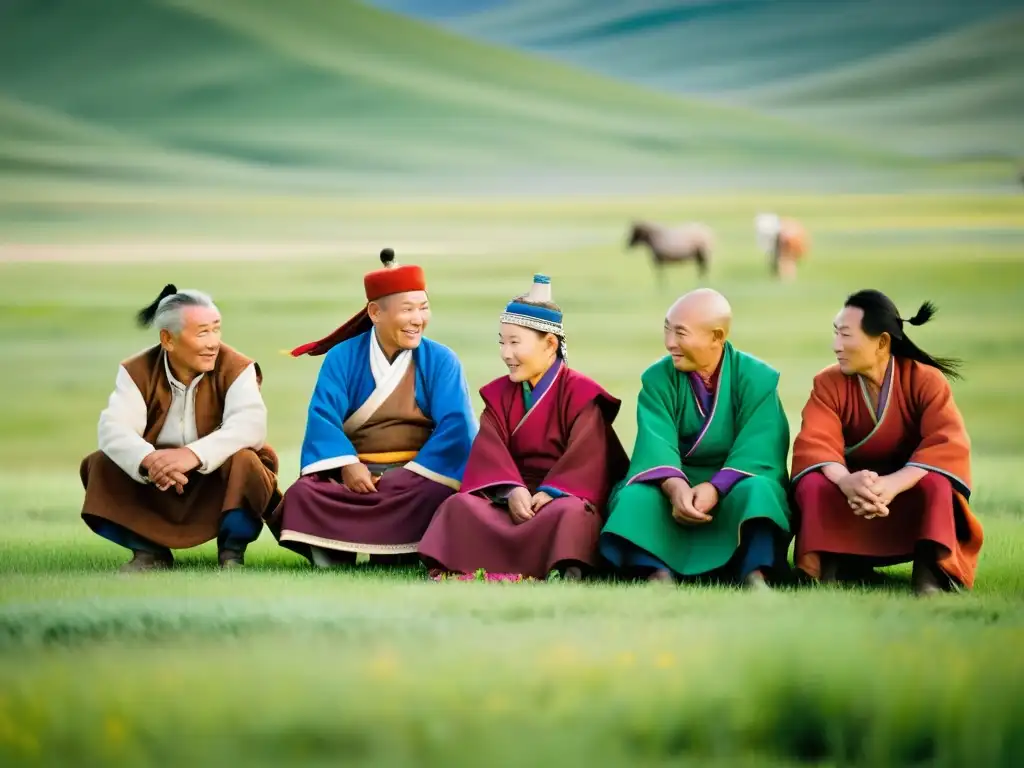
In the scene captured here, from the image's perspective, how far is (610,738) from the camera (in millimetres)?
3672

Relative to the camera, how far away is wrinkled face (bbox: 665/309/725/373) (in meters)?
6.07

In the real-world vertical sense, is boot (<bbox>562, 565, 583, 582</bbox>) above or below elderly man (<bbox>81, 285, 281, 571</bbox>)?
below

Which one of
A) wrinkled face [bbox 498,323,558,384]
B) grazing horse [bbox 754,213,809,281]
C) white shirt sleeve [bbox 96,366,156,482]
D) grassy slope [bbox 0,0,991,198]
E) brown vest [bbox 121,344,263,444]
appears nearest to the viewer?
wrinkled face [bbox 498,323,558,384]

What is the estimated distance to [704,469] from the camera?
622 centimetres

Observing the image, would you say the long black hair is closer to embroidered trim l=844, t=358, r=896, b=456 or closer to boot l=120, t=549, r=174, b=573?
embroidered trim l=844, t=358, r=896, b=456

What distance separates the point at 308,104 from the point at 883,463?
213 ft

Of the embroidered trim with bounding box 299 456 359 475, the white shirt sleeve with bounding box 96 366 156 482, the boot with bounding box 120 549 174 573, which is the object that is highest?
the white shirt sleeve with bounding box 96 366 156 482

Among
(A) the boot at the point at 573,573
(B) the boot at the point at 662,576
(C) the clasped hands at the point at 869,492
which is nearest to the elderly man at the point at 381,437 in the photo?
(A) the boot at the point at 573,573

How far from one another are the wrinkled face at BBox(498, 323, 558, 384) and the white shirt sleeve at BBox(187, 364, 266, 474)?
1183mm

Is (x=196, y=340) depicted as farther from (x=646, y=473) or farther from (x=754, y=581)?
(x=754, y=581)

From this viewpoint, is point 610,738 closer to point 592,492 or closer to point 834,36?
point 592,492

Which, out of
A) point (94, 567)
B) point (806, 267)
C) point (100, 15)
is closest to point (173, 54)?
point (100, 15)

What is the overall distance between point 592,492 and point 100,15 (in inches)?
2953

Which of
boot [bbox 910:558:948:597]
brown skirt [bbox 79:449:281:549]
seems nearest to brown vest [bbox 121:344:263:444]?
brown skirt [bbox 79:449:281:549]
